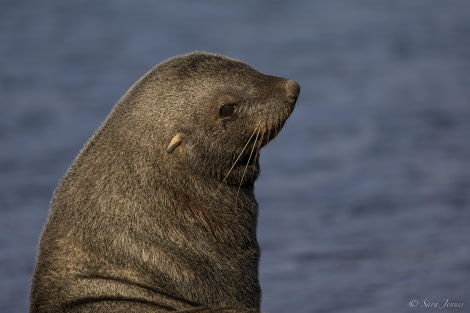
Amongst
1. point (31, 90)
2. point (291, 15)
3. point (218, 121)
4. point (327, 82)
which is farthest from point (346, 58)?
point (218, 121)

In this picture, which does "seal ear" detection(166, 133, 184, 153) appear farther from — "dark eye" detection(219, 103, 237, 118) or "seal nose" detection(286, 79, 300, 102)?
"seal nose" detection(286, 79, 300, 102)

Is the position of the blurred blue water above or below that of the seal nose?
above

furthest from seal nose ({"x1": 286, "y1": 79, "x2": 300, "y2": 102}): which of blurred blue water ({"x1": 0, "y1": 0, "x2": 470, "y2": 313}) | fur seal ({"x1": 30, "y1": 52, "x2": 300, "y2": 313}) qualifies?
blurred blue water ({"x1": 0, "y1": 0, "x2": 470, "y2": 313})

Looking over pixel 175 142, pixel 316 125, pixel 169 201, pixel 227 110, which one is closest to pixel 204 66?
pixel 227 110

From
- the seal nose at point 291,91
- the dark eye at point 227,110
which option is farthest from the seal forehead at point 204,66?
the seal nose at point 291,91

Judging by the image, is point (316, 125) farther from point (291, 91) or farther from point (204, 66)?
point (204, 66)

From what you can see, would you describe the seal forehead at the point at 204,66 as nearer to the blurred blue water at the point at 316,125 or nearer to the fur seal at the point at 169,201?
the fur seal at the point at 169,201

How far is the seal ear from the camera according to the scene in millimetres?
7457

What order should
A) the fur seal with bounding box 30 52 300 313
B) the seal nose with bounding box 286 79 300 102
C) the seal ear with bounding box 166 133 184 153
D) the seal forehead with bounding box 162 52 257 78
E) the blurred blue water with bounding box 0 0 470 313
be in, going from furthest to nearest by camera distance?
the blurred blue water with bounding box 0 0 470 313 → the seal nose with bounding box 286 79 300 102 → the seal forehead with bounding box 162 52 257 78 → the seal ear with bounding box 166 133 184 153 → the fur seal with bounding box 30 52 300 313

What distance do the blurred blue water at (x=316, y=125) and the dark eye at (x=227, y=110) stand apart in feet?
8.05

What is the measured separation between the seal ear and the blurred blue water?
253 cm

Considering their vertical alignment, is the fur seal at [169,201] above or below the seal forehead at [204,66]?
below

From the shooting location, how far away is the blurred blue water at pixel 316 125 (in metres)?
10.5

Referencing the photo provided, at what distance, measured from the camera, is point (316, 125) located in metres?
15.1
